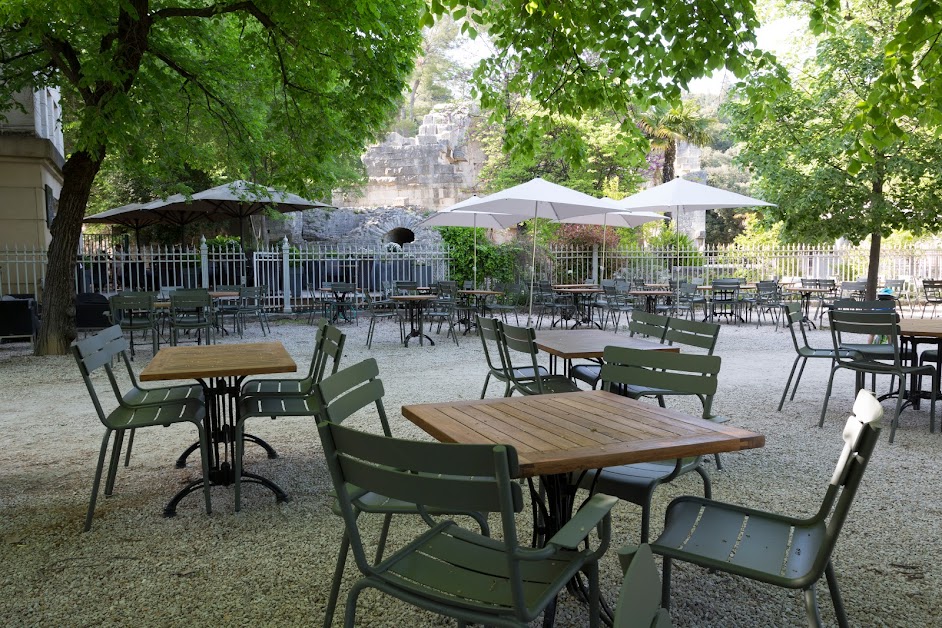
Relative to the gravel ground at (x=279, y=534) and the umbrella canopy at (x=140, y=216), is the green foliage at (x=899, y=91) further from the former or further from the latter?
the umbrella canopy at (x=140, y=216)

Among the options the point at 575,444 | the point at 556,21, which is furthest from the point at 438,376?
the point at 575,444

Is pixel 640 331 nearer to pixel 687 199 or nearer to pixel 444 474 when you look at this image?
pixel 444 474

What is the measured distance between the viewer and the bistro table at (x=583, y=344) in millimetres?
4316

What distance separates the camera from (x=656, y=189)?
1234cm

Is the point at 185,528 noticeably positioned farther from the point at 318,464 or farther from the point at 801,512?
the point at 801,512

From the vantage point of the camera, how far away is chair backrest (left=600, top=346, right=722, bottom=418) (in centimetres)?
295

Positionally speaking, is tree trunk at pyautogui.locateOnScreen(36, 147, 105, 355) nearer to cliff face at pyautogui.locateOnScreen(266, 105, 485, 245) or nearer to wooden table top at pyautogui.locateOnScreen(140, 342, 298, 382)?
wooden table top at pyautogui.locateOnScreen(140, 342, 298, 382)

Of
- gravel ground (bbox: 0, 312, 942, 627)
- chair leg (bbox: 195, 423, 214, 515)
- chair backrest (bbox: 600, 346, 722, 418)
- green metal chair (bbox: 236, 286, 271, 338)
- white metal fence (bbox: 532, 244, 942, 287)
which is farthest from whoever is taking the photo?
white metal fence (bbox: 532, 244, 942, 287)

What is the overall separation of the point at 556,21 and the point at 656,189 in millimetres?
7049

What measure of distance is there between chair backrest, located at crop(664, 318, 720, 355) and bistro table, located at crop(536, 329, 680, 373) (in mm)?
94

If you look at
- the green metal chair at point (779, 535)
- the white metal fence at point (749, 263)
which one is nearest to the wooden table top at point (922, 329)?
the green metal chair at point (779, 535)

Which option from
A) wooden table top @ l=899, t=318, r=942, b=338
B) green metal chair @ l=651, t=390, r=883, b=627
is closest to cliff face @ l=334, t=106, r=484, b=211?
wooden table top @ l=899, t=318, r=942, b=338

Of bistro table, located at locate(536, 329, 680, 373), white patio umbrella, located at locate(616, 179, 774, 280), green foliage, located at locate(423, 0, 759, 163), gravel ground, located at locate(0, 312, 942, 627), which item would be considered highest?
green foliage, located at locate(423, 0, 759, 163)

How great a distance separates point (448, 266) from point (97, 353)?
47.6 feet
